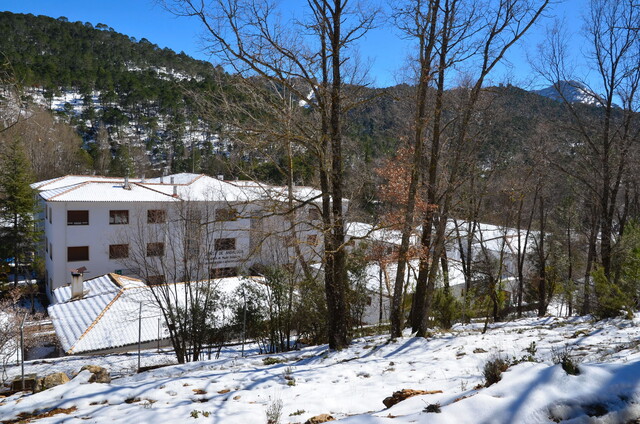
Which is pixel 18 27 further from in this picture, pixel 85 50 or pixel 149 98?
pixel 149 98

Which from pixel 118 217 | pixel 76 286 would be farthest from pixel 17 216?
pixel 76 286

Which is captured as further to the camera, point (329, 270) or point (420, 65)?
point (420, 65)

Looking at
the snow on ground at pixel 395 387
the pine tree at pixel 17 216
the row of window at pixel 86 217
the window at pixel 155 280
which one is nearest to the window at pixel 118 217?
the row of window at pixel 86 217

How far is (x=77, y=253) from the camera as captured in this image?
2527cm

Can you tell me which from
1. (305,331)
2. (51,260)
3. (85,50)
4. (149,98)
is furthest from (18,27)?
(305,331)

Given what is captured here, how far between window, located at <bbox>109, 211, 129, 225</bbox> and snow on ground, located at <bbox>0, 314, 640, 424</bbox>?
20.2m

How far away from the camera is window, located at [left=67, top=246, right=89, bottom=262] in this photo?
25.1 meters

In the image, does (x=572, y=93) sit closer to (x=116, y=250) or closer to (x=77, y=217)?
(x=116, y=250)

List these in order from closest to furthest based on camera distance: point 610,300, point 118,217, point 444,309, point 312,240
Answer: point 312,240 → point 610,300 → point 444,309 → point 118,217

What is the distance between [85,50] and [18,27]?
1384 centimetres

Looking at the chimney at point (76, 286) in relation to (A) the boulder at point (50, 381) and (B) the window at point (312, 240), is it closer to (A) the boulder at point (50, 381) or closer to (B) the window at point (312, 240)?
(A) the boulder at point (50, 381)

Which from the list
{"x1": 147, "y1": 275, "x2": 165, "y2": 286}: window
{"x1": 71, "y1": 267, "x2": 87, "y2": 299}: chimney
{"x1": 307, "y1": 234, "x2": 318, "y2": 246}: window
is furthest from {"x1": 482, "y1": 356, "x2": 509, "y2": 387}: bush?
{"x1": 71, "y1": 267, "x2": 87, "y2": 299}: chimney

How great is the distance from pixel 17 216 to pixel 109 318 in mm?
16019

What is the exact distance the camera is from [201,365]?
27.2 feet
